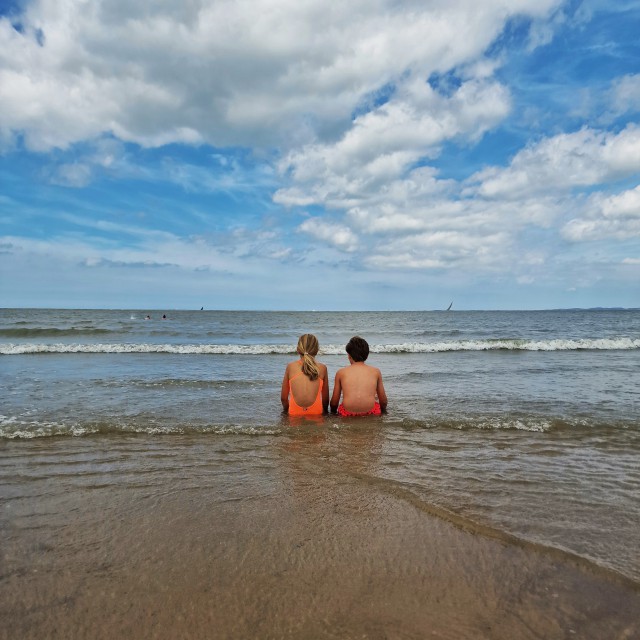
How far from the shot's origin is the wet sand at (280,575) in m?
2.14

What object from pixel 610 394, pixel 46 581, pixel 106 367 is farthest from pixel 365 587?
pixel 106 367

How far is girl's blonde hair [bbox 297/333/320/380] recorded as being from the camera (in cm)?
668

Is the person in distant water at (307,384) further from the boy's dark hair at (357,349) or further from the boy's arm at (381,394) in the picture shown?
the boy's arm at (381,394)

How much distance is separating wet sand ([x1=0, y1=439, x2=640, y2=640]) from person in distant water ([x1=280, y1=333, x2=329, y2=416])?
3.15 m

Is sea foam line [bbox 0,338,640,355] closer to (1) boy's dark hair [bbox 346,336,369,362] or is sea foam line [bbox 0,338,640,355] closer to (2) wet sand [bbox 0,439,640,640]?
(1) boy's dark hair [bbox 346,336,369,362]

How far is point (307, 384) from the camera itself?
272 inches

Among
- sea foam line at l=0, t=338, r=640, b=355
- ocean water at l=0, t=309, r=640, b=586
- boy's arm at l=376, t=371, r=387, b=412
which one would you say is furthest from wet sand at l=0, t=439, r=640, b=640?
sea foam line at l=0, t=338, r=640, b=355

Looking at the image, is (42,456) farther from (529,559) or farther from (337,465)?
(529,559)

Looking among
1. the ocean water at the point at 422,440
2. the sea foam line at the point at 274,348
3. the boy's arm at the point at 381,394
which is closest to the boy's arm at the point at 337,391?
the ocean water at the point at 422,440

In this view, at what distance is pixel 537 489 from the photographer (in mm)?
3975

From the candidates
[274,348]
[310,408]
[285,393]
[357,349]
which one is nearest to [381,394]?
[357,349]

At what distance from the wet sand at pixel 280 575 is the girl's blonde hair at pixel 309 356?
3.02 m

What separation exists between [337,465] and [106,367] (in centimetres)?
1170

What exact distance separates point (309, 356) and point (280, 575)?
430 centimetres
